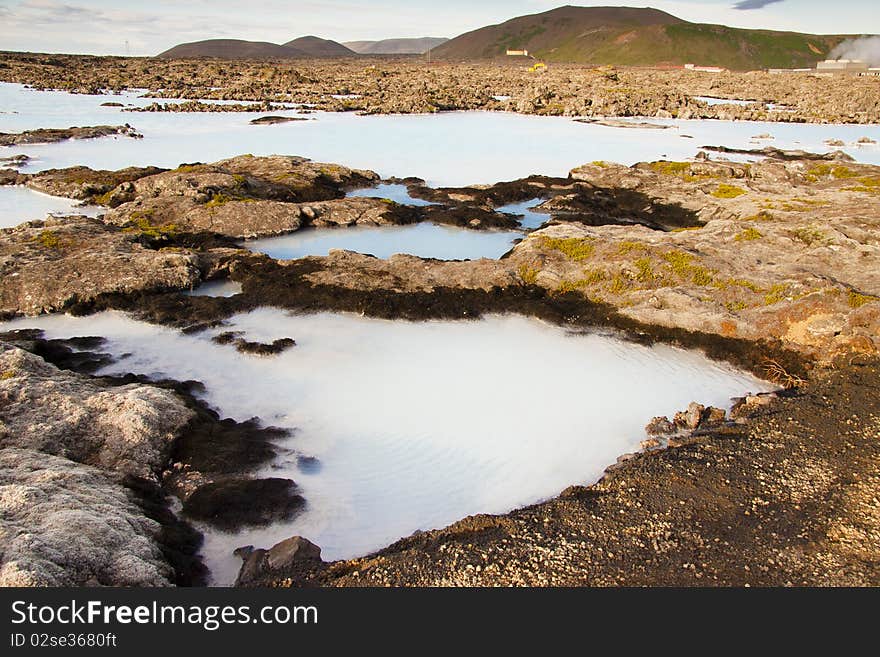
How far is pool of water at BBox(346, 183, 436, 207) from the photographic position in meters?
28.2

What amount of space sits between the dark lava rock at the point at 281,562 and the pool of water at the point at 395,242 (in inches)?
549

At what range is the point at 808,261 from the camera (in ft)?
55.2

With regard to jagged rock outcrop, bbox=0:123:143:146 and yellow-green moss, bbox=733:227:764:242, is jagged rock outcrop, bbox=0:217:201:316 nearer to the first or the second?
yellow-green moss, bbox=733:227:764:242

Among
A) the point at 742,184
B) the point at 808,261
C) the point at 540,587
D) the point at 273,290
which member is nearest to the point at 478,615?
the point at 540,587

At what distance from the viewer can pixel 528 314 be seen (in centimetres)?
1545

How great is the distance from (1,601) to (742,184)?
3194 cm

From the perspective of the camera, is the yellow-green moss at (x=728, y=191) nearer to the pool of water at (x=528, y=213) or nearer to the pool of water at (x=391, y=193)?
the pool of water at (x=528, y=213)

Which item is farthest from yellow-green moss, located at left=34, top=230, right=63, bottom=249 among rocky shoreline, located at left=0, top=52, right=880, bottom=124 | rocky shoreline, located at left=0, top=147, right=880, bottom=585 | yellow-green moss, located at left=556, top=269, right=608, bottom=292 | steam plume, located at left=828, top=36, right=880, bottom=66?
steam plume, located at left=828, top=36, right=880, bottom=66

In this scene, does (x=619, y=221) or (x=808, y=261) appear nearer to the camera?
(x=808, y=261)

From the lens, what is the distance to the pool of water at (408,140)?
3588cm

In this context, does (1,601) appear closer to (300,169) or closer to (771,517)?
(771,517)

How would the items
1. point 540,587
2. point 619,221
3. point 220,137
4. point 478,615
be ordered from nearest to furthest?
point 478,615
point 540,587
point 619,221
point 220,137

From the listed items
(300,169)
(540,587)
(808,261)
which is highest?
(300,169)

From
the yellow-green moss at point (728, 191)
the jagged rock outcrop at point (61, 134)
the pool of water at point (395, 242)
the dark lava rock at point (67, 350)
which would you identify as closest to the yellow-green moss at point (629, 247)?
the pool of water at point (395, 242)
